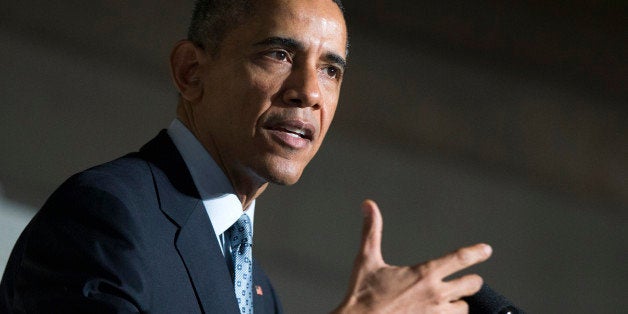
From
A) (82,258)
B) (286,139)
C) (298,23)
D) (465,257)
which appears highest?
(298,23)

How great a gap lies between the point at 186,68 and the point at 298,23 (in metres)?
0.26

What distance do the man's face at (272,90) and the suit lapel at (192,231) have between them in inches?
3.7

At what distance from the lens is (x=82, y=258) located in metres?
1.46

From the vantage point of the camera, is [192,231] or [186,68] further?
[186,68]

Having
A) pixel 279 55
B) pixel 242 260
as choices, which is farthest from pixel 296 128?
pixel 242 260

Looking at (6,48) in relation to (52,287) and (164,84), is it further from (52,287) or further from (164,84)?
(52,287)

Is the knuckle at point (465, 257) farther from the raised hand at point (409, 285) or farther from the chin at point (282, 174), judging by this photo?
the chin at point (282, 174)

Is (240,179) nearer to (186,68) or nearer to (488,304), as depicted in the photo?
(186,68)

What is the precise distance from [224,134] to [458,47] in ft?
9.41

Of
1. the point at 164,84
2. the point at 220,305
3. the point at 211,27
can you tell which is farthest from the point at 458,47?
the point at 220,305

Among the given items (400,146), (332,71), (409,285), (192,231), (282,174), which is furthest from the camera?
(400,146)

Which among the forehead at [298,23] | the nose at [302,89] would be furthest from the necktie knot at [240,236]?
the forehead at [298,23]

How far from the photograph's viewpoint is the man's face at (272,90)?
1.80m

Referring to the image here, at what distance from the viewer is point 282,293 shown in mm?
3967
